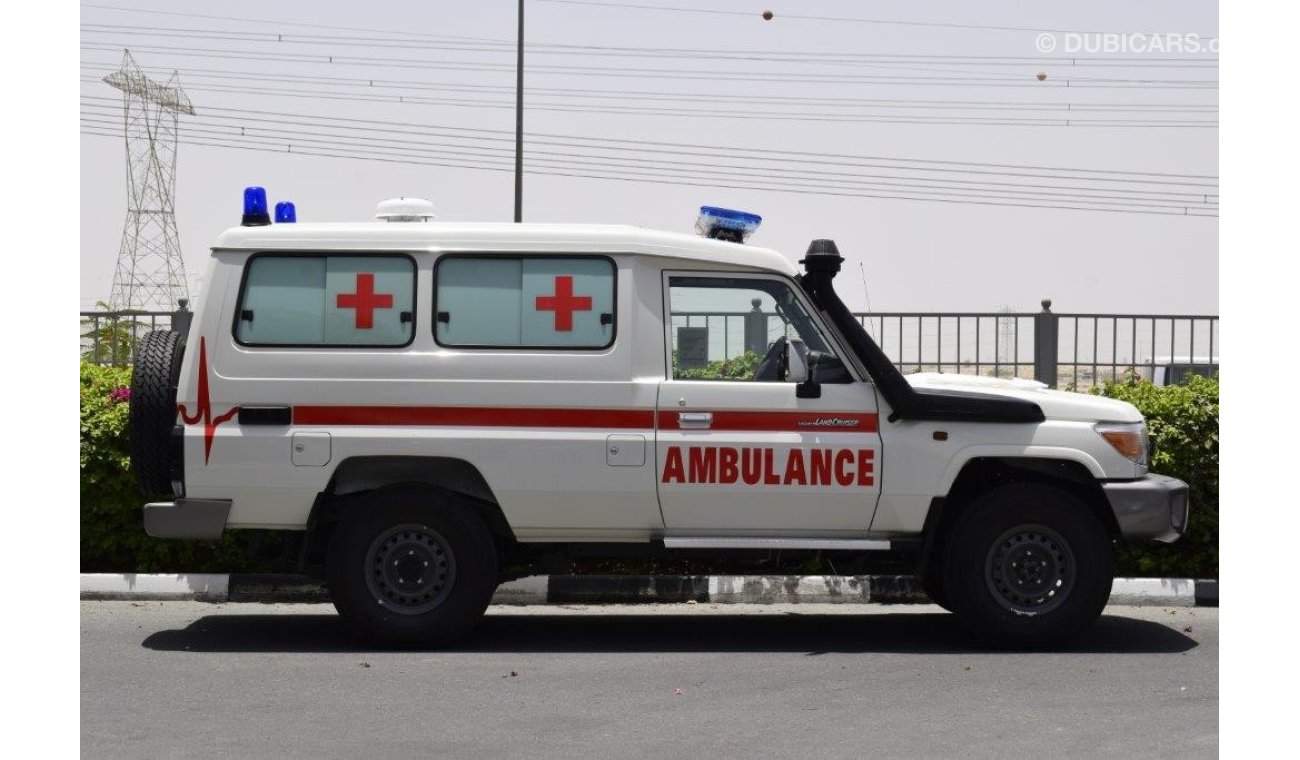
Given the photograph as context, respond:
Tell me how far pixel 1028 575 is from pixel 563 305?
280cm

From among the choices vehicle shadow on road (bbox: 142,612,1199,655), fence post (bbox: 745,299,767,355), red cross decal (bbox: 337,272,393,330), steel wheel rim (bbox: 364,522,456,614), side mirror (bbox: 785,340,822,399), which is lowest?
vehicle shadow on road (bbox: 142,612,1199,655)

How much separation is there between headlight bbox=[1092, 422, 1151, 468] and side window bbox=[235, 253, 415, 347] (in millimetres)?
3619

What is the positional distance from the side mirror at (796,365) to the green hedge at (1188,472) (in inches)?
121

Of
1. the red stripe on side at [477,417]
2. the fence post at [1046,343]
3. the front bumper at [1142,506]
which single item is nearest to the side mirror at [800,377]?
the red stripe on side at [477,417]

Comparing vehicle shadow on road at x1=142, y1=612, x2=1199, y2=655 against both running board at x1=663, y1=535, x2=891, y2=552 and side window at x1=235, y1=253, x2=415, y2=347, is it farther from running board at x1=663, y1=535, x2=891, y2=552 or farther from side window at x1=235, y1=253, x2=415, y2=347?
side window at x1=235, y1=253, x2=415, y2=347

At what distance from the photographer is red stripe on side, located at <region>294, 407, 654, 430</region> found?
26.8ft

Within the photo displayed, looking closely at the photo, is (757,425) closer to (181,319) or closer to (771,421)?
(771,421)

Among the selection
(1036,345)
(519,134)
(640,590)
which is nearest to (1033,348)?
(1036,345)

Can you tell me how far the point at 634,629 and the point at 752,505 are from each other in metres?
1.29

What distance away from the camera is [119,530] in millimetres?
10180

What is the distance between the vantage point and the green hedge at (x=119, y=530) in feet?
33.0

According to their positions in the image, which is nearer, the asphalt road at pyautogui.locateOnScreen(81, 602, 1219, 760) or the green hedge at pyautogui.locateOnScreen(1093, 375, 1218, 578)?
the asphalt road at pyautogui.locateOnScreen(81, 602, 1219, 760)

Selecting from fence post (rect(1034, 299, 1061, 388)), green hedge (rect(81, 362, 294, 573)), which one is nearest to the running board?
green hedge (rect(81, 362, 294, 573))

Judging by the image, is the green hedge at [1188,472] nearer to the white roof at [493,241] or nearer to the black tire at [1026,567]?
the black tire at [1026,567]
